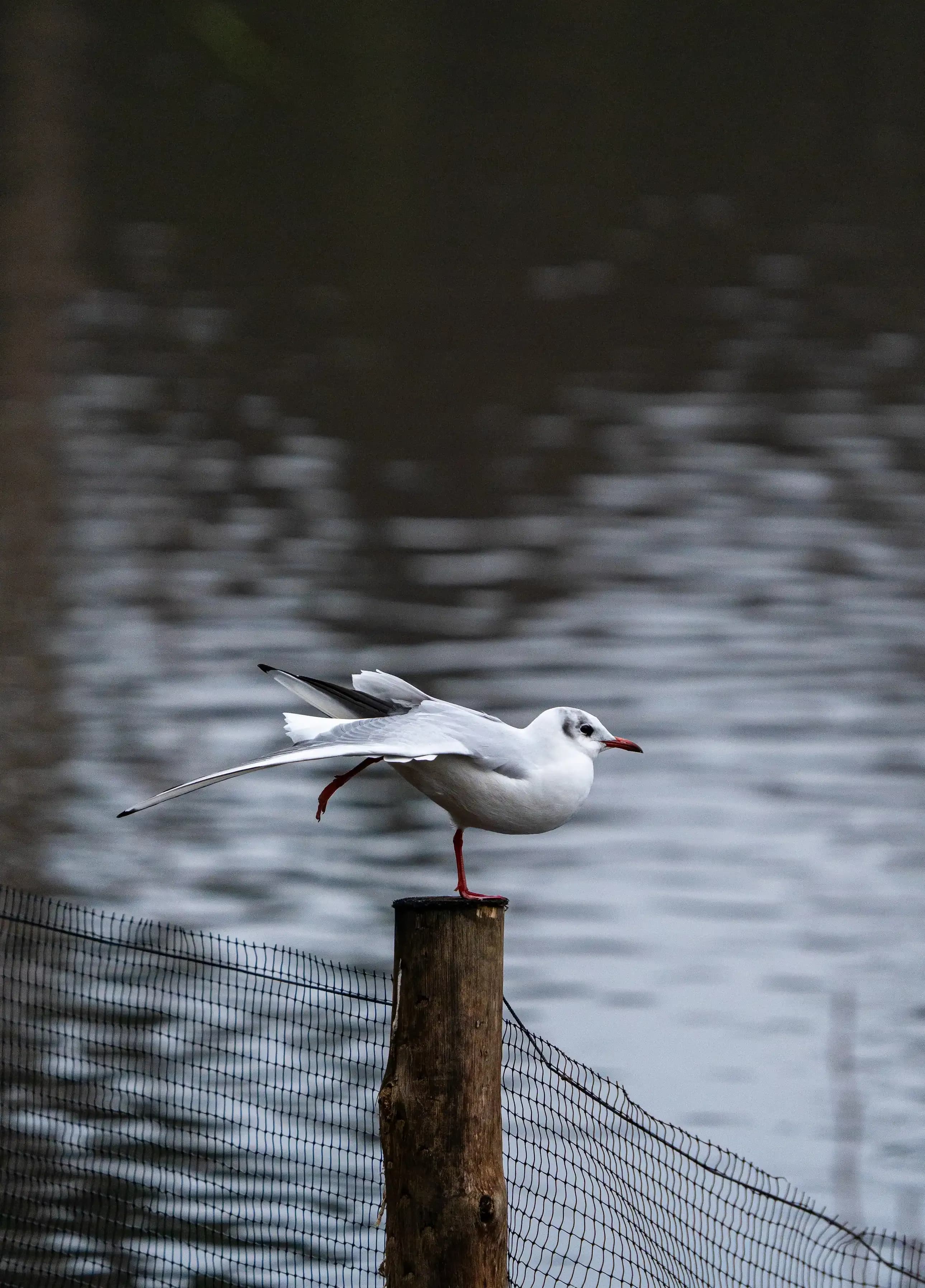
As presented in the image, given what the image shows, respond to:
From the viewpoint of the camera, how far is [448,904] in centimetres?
324

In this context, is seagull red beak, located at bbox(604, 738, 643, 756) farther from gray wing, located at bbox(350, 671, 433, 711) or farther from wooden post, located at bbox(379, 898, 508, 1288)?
wooden post, located at bbox(379, 898, 508, 1288)

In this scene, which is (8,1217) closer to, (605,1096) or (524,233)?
(605,1096)

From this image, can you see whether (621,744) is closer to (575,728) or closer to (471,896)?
(575,728)

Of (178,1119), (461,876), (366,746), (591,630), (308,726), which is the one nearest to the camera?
(366,746)

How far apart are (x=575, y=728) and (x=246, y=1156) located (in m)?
2.90

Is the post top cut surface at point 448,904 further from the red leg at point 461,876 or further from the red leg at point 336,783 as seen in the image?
the red leg at point 336,783

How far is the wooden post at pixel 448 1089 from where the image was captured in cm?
323

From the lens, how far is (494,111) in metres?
20.4

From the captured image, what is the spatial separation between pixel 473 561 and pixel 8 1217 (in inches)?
266

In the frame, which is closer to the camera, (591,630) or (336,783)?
(336,783)

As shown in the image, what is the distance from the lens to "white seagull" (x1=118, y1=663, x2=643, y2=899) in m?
3.29

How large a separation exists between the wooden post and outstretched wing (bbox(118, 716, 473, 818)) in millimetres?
253

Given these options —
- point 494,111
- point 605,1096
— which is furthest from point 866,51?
point 605,1096

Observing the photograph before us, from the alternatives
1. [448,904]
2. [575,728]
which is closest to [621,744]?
[575,728]
